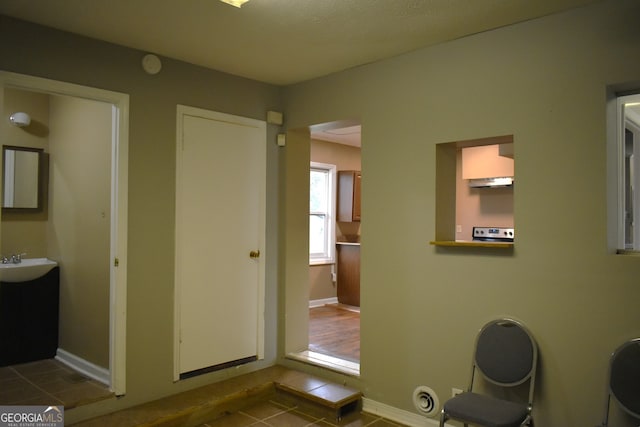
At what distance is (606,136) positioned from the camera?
2.34 m

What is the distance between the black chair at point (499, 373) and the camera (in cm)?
226

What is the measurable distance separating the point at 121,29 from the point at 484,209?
16.9 feet

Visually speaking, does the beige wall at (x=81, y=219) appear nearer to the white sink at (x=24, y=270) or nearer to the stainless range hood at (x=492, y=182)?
the white sink at (x=24, y=270)

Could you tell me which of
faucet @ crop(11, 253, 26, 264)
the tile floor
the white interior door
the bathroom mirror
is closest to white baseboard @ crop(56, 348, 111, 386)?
the tile floor

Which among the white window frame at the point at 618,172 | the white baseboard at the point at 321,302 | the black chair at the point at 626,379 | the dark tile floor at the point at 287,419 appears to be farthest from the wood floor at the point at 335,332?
the white window frame at the point at 618,172

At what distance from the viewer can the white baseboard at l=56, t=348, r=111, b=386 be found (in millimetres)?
3480

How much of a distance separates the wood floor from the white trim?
53 cm

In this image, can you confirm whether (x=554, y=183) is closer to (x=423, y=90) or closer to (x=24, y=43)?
(x=423, y=90)

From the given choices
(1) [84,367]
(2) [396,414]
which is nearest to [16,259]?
(1) [84,367]

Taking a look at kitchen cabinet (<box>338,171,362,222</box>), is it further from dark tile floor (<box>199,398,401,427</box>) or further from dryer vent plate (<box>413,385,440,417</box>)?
dryer vent plate (<box>413,385,440,417</box>)

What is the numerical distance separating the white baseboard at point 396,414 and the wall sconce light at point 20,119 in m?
3.89

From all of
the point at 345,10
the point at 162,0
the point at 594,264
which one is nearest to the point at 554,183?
the point at 594,264

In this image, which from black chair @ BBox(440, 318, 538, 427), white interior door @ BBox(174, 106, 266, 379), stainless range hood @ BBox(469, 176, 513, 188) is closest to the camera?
black chair @ BBox(440, 318, 538, 427)

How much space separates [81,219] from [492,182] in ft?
16.1
